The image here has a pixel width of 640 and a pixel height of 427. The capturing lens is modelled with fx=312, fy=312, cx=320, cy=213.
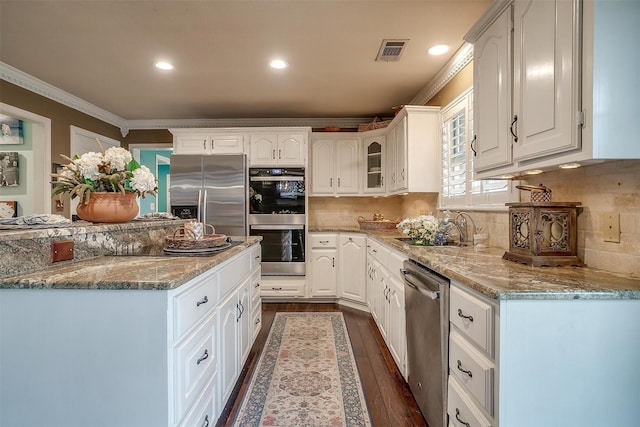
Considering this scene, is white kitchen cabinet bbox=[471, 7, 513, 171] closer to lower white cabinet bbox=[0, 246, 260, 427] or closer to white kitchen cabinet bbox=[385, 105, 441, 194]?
white kitchen cabinet bbox=[385, 105, 441, 194]

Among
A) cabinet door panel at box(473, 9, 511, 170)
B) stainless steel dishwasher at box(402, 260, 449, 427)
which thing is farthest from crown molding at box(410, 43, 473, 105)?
stainless steel dishwasher at box(402, 260, 449, 427)

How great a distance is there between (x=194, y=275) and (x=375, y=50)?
2284 millimetres

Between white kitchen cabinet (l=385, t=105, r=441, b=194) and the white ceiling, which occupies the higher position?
the white ceiling

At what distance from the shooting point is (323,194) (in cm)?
430

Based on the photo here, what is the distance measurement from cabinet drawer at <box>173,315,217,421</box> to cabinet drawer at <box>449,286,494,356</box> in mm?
1117

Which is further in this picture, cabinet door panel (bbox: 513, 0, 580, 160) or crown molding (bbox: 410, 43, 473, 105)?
crown molding (bbox: 410, 43, 473, 105)

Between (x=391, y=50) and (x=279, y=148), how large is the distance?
5.98 ft

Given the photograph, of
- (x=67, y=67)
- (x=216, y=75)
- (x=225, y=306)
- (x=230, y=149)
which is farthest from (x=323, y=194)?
(x=67, y=67)

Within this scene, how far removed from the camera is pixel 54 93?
3521mm

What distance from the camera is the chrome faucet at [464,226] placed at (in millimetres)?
2430

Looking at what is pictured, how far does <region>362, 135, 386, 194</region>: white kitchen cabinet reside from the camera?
3.96m

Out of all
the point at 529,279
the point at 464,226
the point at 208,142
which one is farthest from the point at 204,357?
the point at 208,142

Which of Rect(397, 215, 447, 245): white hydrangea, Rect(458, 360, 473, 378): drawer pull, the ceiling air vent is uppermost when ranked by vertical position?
the ceiling air vent

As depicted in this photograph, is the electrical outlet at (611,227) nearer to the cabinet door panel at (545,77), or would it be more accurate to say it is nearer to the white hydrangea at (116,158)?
the cabinet door panel at (545,77)
